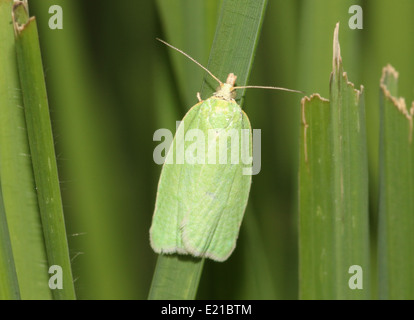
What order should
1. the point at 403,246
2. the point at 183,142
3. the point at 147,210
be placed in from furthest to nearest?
the point at 147,210, the point at 183,142, the point at 403,246

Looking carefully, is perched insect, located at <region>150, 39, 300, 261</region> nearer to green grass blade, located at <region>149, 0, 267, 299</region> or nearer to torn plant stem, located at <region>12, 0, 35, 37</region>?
green grass blade, located at <region>149, 0, 267, 299</region>

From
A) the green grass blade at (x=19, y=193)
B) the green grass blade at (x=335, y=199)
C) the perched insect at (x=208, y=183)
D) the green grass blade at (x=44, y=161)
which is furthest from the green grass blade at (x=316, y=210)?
the green grass blade at (x=19, y=193)

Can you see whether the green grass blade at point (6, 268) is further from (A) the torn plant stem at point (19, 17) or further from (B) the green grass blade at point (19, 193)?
(A) the torn plant stem at point (19, 17)

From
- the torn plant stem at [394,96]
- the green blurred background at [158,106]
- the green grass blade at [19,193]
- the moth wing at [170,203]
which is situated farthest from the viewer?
the green blurred background at [158,106]

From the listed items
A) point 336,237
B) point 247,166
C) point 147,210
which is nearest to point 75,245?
point 147,210

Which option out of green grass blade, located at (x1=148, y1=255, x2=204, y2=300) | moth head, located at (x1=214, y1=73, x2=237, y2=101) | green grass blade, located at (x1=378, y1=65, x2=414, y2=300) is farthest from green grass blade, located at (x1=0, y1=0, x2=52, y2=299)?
green grass blade, located at (x1=378, y1=65, x2=414, y2=300)

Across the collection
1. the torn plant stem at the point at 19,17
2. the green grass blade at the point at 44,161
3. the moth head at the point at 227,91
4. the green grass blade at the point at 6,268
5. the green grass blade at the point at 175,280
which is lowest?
the green grass blade at the point at 175,280

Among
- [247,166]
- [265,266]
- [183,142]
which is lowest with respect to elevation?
[265,266]

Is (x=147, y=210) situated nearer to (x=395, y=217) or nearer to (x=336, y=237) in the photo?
(x=336, y=237)
